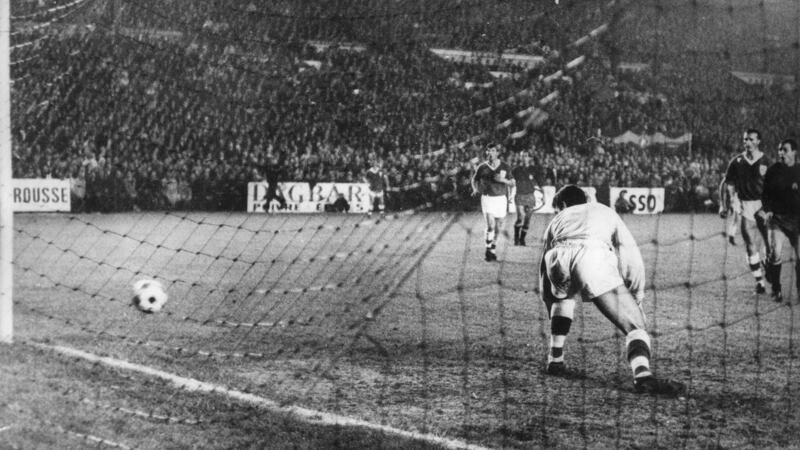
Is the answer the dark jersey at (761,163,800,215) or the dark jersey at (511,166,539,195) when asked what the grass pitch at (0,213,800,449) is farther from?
the dark jersey at (511,166,539,195)

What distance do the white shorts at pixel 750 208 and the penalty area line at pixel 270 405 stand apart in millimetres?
6944

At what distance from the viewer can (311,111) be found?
60.5ft

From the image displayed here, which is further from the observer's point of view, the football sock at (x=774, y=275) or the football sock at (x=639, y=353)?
the football sock at (x=774, y=275)

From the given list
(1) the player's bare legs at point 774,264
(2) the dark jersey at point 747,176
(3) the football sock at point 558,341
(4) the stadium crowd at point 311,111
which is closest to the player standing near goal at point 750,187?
(2) the dark jersey at point 747,176

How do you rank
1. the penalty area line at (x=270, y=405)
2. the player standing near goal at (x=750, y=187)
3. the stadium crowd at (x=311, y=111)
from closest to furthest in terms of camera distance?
1. the penalty area line at (x=270, y=405)
2. the player standing near goal at (x=750, y=187)
3. the stadium crowd at (x=311, y=111)

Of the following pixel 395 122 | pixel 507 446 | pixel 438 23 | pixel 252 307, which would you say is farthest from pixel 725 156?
pixel 507 446

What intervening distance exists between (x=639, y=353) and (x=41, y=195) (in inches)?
800

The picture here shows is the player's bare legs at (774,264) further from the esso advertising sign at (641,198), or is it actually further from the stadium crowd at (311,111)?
the esso advertising sign at (641,198)

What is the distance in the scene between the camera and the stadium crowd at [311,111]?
36.6ft

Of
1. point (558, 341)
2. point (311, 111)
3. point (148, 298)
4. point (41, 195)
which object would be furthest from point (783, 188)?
point (41, 195)

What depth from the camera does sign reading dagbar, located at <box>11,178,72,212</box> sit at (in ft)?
71.6

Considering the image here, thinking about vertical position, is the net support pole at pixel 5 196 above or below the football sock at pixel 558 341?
above

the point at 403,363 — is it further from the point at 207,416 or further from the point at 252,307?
the point at 252,307

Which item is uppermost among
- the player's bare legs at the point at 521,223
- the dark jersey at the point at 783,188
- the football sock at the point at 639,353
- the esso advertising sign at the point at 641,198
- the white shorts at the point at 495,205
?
the dark jersey at the point at 783,188
